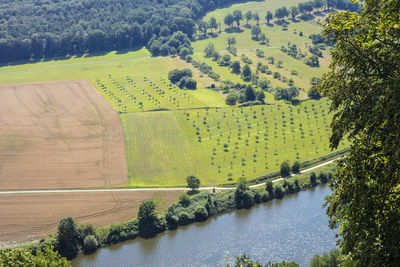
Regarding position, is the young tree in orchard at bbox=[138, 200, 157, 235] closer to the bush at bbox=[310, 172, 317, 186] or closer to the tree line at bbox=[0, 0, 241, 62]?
the bush at bbox=[310, 172, 317, 186]

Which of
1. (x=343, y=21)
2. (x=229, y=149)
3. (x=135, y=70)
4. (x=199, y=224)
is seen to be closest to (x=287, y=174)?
(x=229, y=149)

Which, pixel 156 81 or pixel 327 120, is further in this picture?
pixel 156 81

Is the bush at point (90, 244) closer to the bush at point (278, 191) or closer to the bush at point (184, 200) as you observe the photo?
the bush at point (184, 200)

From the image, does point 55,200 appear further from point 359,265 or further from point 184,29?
point 184,29

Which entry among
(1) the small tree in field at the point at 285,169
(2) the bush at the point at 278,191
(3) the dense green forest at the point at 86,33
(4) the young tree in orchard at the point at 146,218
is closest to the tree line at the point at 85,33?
(3) the dense green forest at the point at 86,33

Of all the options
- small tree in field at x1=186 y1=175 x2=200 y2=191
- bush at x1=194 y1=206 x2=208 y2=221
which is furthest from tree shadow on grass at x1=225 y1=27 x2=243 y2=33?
bush at x1=194 y1=206 x2=208 y2=221

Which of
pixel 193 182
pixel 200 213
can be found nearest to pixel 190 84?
pixel 193 182
